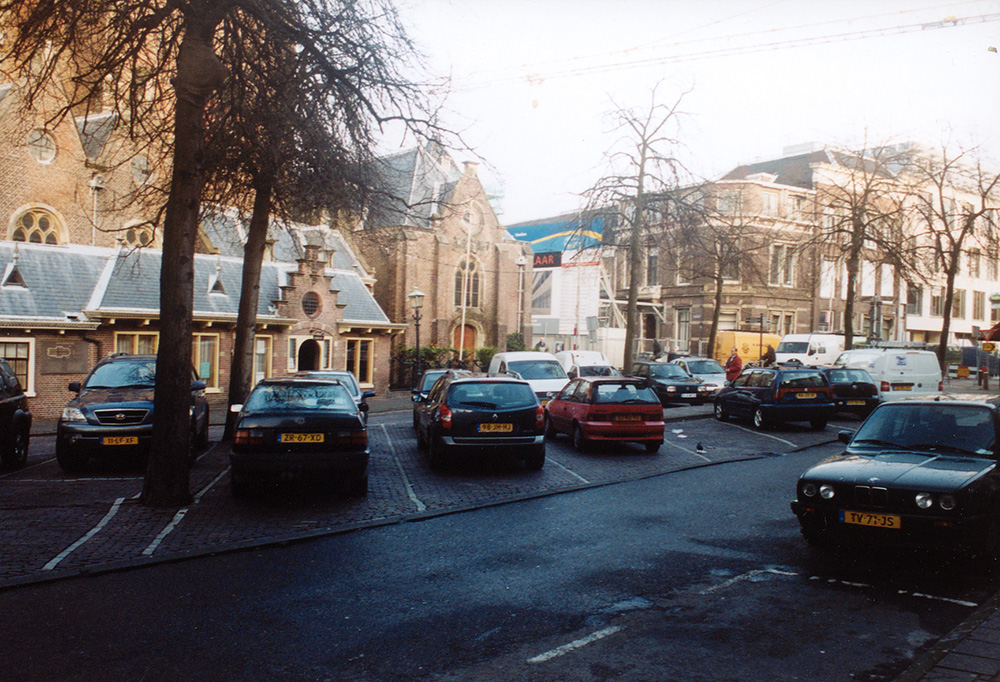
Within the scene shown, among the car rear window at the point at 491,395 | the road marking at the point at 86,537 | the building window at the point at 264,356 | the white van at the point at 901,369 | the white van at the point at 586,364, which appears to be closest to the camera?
the road marking at the point at 86,537

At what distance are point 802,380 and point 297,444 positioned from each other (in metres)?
13.2

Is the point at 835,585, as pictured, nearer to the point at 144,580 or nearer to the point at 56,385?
the point at 144,580

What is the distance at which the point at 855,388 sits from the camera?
20266 mm

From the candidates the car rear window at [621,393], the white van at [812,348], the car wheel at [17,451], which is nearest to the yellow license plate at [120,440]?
the car wheel at [17,451]

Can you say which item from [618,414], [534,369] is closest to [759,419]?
[618,414]

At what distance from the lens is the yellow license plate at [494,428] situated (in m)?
12.0

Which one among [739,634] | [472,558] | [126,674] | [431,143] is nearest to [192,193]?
[431,143]

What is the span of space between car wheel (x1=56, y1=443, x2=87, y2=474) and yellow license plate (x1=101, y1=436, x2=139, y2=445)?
1.64 ft

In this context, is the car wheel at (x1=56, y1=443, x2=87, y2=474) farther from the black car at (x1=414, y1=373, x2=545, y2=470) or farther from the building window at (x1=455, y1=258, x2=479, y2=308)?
the building window at (x1=455, y1=258, x2=479, y2=308)

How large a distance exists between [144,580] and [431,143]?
7.49 m

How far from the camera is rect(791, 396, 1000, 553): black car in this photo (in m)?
6.21

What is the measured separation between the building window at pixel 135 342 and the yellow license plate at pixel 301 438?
18036 millimetres

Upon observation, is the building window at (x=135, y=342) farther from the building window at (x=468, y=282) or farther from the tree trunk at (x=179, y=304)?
the building window at (x=468, y=282)

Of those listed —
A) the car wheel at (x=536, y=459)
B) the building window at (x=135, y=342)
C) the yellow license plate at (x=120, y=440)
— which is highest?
the building window at (x=135, y=342)
